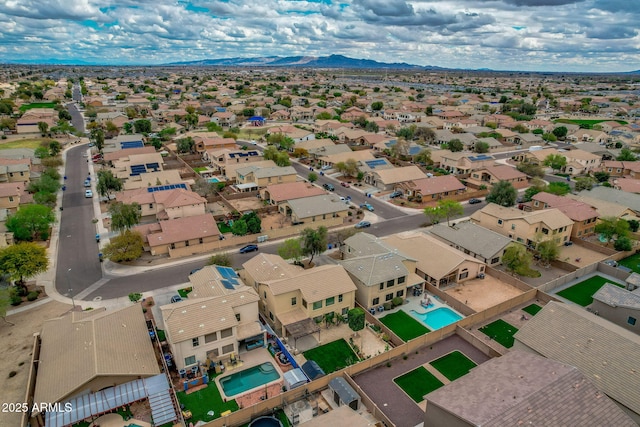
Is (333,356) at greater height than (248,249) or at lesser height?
lesser

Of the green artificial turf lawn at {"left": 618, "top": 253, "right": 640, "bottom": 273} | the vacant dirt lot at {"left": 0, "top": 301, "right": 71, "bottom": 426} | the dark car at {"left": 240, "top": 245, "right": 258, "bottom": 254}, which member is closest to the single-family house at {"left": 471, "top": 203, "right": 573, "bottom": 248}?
the green artificial turf lawn at {"left": 618, "top": 253, "right": 640, "bottom": 273}

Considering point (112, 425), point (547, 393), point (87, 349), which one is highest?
point (547, 393)

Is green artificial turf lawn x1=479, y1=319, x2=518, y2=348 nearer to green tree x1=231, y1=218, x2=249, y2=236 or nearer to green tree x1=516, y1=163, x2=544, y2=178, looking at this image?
green tree x1=231, y1=218, x2=249, y2=236

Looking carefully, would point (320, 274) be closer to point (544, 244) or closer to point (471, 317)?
point (471, 317)

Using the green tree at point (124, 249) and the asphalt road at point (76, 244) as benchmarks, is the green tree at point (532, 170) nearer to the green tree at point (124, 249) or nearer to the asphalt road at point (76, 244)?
the green tree at point (124, 249)

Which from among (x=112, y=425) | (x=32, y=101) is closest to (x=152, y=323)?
(x=112, y=425)

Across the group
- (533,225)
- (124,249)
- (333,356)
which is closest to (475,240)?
(533,225)

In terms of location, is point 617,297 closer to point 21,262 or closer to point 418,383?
point 418,383
